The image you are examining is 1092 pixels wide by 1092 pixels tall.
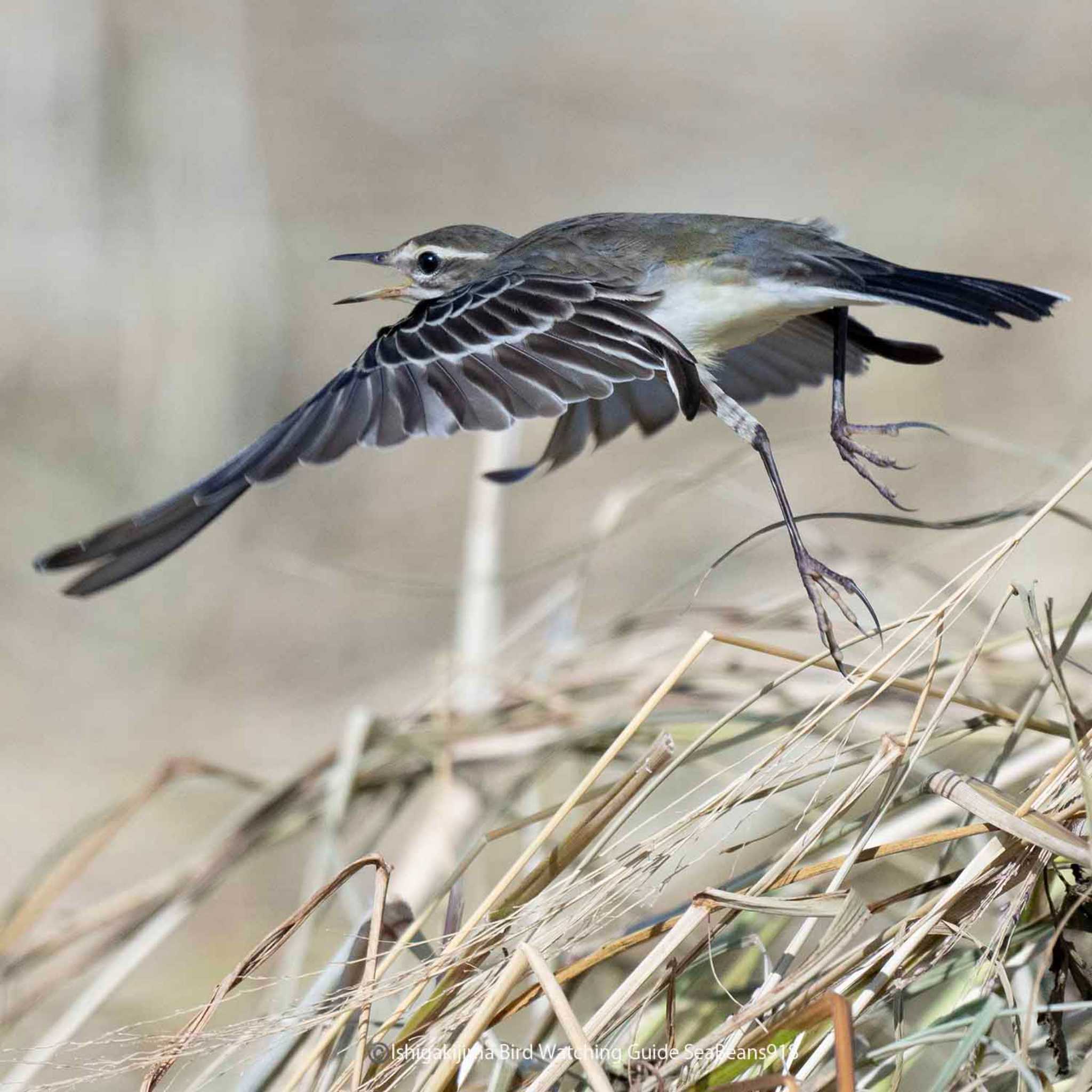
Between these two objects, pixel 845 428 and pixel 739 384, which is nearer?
pixel 845 428

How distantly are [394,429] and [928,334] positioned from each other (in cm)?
595

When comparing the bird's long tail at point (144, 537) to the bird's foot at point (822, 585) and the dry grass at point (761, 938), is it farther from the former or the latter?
the bird's foot at point (822, 585)

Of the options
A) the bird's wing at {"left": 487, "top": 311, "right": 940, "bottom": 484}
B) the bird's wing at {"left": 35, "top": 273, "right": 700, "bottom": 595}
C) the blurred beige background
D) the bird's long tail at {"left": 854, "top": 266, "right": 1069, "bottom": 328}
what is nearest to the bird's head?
the bird's wing at {"left": 487, "top": 311, "right": 940, "bottom": 484}

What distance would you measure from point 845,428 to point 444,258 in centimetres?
126

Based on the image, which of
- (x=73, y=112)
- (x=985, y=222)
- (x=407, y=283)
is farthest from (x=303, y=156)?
(x=407, y=283)

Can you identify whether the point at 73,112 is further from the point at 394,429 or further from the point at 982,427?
the point at 394,429

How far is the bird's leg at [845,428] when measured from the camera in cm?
257

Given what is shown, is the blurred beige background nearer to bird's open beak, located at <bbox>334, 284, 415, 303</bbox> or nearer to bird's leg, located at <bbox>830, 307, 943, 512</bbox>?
bird's open beak, located at <bbox>334, 284, 415, 303</bbox>

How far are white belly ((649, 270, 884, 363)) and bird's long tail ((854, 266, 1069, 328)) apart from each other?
16 cm

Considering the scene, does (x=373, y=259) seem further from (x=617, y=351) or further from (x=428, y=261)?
(x=617, y=351)

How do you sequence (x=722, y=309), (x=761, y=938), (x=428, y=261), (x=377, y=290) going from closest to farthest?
(x=761, y=938) < (x=722, y=309) < (x=377, y=290) < (x=428, y=261)

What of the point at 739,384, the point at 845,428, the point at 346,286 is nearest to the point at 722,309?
the point at 845,428

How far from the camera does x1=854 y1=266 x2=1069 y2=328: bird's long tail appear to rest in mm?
2592

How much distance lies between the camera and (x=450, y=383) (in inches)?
100.0
